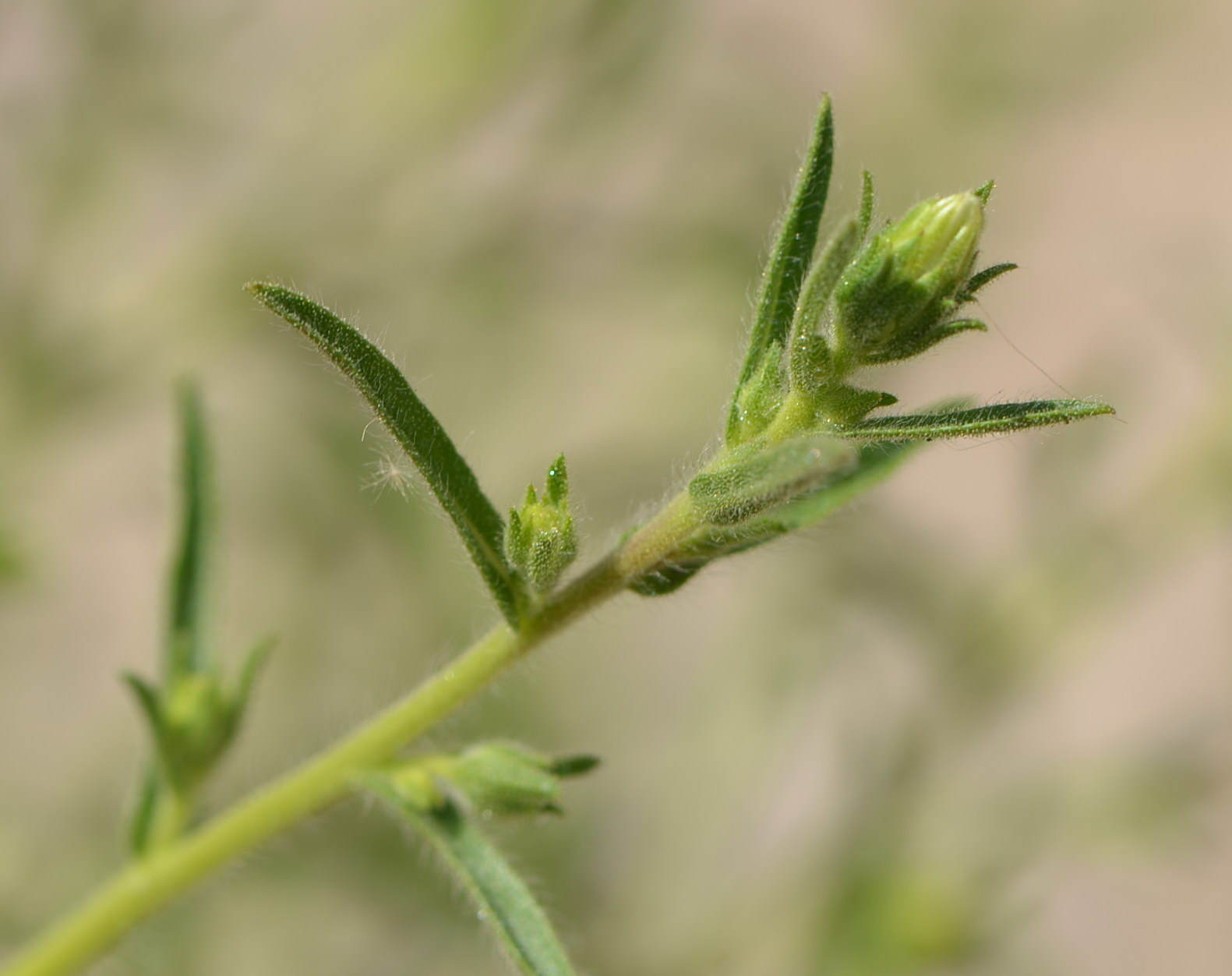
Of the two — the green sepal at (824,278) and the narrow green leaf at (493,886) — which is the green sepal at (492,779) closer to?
the narrow green leaf at (493,886)

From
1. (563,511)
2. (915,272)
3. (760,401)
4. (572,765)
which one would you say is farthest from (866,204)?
(572,765)

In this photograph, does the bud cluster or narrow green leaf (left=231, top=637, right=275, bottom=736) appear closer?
the bud cluster

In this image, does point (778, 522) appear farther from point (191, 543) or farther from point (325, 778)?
point (191, 543)

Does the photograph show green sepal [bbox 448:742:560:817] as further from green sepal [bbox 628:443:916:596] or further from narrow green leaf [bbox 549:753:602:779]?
green sepal [bbox 628:443:916:596]

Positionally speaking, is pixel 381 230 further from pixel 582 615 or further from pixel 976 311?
pixel 976 311

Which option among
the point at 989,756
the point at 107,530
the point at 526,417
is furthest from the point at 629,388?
the point at 107,530

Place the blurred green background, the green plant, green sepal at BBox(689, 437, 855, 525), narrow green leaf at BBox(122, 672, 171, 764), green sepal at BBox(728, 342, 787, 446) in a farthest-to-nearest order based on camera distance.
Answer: the blurred green background < narrow green leaf at BBox(122, 672, 171, 764) < green sepal at BBox(728, 342, 787, 446) < the green plant < green sepal at BBox(689, 437, 855, 525)

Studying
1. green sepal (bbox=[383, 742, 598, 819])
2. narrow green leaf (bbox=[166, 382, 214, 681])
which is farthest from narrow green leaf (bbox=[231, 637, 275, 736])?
green sepal (bbox=[383, 742, 598, 819])
